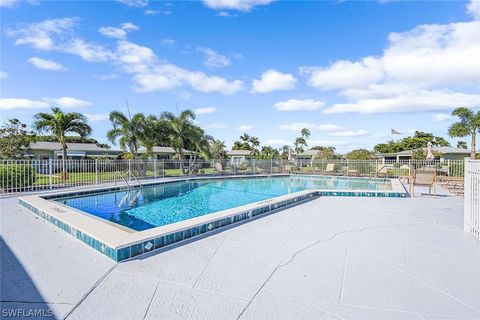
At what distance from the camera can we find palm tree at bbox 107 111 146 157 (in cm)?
1709

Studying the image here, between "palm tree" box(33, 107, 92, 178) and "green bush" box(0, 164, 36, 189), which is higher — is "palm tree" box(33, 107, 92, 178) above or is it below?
above

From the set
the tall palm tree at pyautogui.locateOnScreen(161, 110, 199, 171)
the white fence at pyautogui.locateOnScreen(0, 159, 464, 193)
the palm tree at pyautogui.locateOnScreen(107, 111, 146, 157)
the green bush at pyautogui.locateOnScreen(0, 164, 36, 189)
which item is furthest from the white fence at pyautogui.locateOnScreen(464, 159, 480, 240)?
the palm tree at pyautogui.locateOnScreen(107, 111, 146, 157)

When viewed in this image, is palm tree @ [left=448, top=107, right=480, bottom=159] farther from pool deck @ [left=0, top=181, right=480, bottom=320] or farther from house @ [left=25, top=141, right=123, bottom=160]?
house @ [left=25, top=141, right=123, bottom=160]

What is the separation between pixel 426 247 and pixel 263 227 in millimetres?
2576

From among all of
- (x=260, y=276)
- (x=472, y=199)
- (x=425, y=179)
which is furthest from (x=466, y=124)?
(x=260, y=276)

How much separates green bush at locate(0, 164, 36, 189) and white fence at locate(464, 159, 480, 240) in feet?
43.5

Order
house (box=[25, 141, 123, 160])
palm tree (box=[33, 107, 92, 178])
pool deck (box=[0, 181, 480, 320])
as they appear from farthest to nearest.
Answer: house (box=[25, 141, 123, 160]) → palm tree (box=[33, 107, 92, 178]) → pool deck (box=[0, 181, 480, 320])

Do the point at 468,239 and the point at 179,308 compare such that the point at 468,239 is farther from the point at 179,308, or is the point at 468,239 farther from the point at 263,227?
the point at 179,308

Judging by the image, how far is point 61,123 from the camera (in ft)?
53.3

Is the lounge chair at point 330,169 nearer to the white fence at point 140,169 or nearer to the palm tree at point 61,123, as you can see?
the white fence at point 140,169

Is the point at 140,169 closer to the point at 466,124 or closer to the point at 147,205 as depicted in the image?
the point at 147,205

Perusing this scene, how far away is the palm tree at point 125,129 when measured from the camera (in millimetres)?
17094

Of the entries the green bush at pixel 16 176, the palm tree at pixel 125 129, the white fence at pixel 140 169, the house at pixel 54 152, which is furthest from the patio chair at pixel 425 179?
the house at pixel 54 152

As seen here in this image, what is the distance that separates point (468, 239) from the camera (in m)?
4.28
